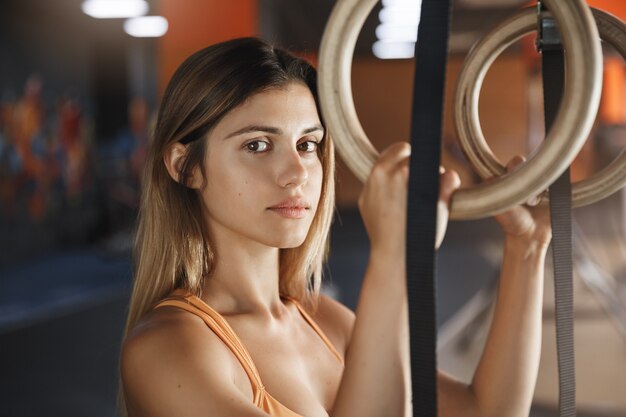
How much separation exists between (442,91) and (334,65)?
0.32 feet

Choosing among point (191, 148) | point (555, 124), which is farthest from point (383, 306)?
point (191, 148)

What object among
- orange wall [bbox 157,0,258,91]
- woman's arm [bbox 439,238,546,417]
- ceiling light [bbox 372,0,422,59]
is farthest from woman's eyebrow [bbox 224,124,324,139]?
ceiling light [bbox 372,0,422,59]

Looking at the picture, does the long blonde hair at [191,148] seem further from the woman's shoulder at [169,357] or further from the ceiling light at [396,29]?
the ceiling light at [396,29]

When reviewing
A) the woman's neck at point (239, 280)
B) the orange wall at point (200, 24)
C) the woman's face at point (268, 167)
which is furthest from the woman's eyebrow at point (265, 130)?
the orange wall at point (200, 24)

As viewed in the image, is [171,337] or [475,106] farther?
[171,337]

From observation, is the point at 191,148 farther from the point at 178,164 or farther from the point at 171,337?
the point at 171,337

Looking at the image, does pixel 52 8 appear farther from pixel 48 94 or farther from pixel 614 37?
pixel 614 37

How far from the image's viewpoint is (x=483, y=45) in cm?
76

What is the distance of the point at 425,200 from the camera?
1.83ft

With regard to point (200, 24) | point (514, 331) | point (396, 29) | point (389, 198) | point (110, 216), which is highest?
point (396, 29)

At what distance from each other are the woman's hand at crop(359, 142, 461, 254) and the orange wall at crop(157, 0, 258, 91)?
20.2 feet

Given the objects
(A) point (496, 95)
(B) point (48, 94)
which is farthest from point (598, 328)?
(A) point (496, 95)

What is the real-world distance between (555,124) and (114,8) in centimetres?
866

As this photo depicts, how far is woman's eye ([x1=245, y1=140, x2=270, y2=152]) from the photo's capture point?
94 cm
